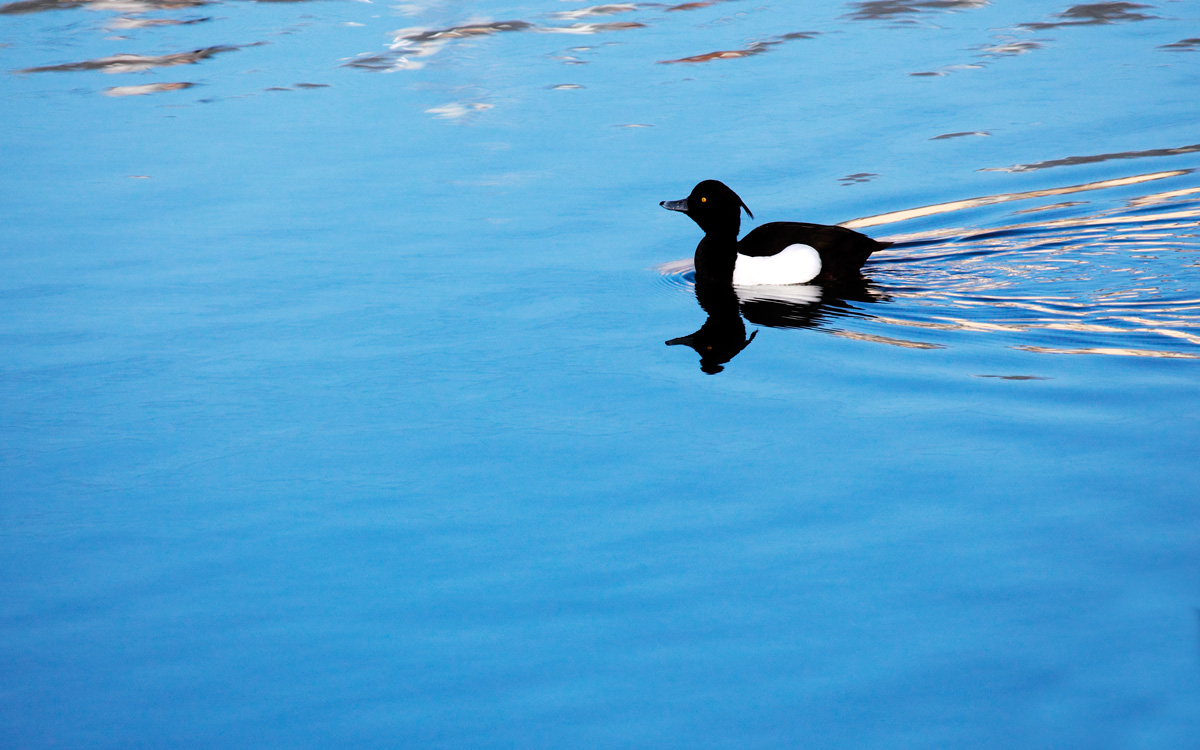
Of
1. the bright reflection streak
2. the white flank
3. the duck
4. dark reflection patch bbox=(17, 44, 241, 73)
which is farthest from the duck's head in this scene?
dark reflection patch bbox=(17, 44, 241, 73)

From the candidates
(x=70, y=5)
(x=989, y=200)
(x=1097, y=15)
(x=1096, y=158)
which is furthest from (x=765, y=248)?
(x=70, y=5)

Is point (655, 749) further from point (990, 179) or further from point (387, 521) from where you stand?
point (990, 179)

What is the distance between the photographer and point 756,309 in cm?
779

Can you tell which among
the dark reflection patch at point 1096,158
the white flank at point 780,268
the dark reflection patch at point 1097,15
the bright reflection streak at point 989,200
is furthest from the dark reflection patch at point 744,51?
the white flank at point 780,268

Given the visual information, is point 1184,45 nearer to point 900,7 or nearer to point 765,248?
point 900,7

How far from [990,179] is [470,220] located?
394cm

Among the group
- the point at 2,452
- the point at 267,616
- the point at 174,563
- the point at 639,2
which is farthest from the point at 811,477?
the point at 639,2

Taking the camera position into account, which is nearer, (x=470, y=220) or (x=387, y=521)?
(x=387, y=521)

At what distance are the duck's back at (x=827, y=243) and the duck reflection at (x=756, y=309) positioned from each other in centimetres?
14

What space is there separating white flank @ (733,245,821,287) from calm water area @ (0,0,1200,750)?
0.20 m

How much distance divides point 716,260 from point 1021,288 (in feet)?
6.45

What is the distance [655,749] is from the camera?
12.0 feet

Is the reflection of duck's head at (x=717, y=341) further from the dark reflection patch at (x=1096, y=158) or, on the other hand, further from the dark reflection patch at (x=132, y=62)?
the dark reflection patch at (x=132, y=62)

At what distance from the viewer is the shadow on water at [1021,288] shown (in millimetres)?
6746
